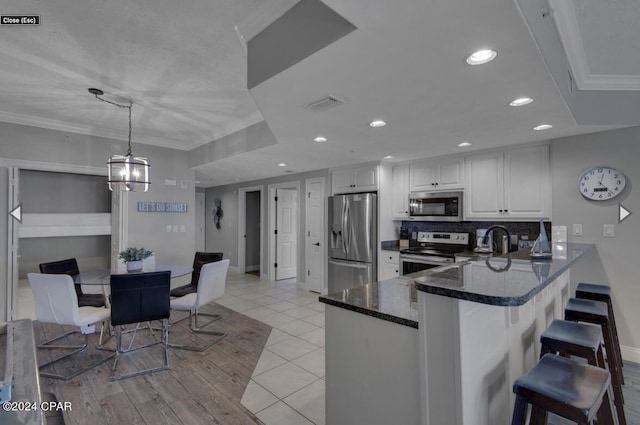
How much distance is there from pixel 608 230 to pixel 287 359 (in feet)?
→ 11.1

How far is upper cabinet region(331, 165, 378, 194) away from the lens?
4.66m

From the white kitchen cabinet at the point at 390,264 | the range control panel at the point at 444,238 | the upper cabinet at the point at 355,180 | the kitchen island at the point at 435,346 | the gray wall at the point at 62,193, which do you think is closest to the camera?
the kitchen island at the point at 435,346

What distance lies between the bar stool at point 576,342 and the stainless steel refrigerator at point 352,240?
285cm

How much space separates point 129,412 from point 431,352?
2182 millimetres

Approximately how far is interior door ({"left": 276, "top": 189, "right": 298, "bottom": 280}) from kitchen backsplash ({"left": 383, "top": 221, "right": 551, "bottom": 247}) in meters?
2.67

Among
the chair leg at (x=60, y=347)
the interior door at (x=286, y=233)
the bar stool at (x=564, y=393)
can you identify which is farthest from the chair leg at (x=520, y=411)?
the interior door at (x=286, y=233)

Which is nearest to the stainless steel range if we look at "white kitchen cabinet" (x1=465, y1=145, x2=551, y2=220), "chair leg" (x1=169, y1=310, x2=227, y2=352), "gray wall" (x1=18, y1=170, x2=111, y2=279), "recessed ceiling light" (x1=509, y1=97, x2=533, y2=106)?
"white kitchen cabinet" (x1=465, y1=145, x2=551, y2=220)

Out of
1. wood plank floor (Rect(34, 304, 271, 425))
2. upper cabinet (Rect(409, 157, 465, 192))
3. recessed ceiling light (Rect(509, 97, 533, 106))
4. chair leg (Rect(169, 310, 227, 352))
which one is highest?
recessed ceiling light (Rect(509, 97, 533, 106))

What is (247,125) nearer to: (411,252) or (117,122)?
(117,122)

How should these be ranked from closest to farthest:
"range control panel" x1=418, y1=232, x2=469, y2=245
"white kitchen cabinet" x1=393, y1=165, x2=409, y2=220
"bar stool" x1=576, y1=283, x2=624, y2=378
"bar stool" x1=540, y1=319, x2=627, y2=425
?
"bar stool" x1=540, y1=319, x2=627, y2=425 < "bar stool" x1=576, y1=283, x2=624, y2=378 < "range control panel" x1=418, y1=232, x2=469, y2=245 < "white kitchen cabinet" x1=393, y1=165, x2=409, y2=220

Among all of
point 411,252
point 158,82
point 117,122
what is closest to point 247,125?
point 158,82

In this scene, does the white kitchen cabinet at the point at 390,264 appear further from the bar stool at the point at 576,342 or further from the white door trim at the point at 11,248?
the white door trim at the point at 11,248

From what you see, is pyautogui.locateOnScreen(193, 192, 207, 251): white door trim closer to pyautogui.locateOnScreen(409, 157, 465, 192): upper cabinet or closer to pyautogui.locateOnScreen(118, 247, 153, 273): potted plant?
pyautogui.locateOnScreen(118, 247, 153, 273): potted plant

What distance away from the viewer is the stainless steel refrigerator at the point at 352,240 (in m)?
4.61
